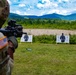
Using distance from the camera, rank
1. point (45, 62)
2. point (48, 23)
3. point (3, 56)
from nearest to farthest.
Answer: point (3, 56), point (45, 62), point (48, 23)

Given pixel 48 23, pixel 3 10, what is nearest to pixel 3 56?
pixel 3 10

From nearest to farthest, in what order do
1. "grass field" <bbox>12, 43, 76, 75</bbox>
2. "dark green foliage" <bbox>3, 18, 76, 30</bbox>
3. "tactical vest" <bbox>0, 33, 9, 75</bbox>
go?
"tactical vest" <bbox>0, 33, 9, 75</bbox> < "grass field" <bbox>12, 43, 76, 75</bbox> < "dark green foliage" <bbox>3, 18, 76, 30</bbox>

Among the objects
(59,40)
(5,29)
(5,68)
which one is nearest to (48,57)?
(59,40)

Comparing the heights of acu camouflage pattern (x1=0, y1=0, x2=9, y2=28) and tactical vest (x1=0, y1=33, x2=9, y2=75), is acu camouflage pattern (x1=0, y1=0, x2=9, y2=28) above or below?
above

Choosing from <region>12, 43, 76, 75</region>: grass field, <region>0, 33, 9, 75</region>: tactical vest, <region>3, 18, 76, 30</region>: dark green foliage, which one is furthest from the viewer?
<region>3, 18, 76, 30</region>: dark green foliage

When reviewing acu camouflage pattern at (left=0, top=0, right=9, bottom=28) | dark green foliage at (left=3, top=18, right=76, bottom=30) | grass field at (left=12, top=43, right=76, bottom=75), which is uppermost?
acu camouflage pattern at (left=0, top=0, right=9, bottom=28)

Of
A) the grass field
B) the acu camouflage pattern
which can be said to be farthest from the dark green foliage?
the acu camouflage pattern

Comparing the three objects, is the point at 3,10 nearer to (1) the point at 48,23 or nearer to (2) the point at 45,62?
(2) the point at 45,62

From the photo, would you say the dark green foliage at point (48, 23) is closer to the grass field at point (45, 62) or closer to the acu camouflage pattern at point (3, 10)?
the grass field at point (45, 62)

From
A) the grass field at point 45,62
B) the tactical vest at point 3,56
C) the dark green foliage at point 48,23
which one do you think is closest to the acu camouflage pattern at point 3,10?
the tactical vest at point 3,56

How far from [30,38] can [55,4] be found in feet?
22.0

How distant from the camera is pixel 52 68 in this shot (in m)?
8.86

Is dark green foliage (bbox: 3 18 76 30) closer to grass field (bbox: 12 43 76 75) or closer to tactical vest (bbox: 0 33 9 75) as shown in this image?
grass field (bbox: 12 43 76 75)

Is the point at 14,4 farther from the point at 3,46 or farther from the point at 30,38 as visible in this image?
the point at 3,46
